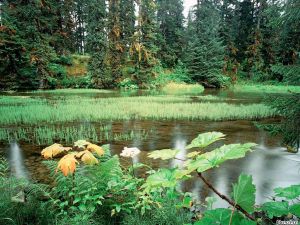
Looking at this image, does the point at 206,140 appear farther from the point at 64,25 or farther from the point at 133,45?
the point at 64,25

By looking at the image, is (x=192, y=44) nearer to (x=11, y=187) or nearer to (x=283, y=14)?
(x=283, y=14)

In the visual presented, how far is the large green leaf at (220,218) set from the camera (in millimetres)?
1416

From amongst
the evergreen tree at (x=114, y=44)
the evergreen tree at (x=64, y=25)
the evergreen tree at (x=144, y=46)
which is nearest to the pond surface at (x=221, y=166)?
the evergreen tree at (x=144, y=46)

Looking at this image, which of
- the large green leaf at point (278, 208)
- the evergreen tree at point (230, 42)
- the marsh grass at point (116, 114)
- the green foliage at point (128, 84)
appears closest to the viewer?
the large green leaf at point (278, 208)

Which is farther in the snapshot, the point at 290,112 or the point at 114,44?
the point at 114,44

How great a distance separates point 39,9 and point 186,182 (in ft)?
106

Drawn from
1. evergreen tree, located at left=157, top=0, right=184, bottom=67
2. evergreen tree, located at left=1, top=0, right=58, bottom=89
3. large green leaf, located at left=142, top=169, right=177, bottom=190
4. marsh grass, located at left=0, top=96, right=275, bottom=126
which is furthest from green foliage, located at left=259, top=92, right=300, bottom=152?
evergreen tree, located at left=157, top=0, right=184, bottom=67

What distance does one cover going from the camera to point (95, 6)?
130ft

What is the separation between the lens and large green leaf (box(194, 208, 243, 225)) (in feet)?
4.65

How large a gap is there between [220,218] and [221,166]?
20.4ft

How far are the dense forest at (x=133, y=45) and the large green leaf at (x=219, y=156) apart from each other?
26.5 m

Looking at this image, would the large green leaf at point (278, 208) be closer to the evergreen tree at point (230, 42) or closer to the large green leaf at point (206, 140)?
the large green leaf at point (206, 140)

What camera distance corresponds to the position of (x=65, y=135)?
10.7 metres

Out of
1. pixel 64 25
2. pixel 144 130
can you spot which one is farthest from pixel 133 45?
pixel 144 130
